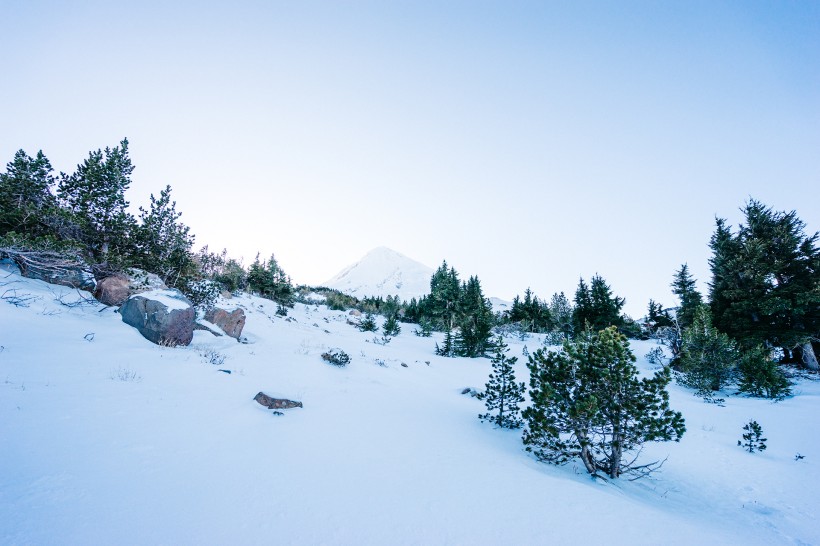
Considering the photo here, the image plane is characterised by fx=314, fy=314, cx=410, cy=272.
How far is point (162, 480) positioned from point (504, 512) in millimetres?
3699

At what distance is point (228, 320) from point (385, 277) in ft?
393

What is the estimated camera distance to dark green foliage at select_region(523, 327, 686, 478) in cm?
525

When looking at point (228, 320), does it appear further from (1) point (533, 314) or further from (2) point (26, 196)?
(1) point (533, 314)

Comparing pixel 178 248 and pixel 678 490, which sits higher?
pixel 178 248

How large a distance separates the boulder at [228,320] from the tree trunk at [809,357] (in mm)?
29280

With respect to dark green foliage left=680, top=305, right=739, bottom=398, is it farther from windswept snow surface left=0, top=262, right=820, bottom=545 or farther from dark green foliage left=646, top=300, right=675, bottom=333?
dark green foliage left=646, top=300, right=675, bottom=333

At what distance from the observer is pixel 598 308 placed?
102 ft

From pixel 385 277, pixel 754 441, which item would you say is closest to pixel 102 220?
pixel 754 441

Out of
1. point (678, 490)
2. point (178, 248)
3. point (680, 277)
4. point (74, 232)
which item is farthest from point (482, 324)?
point (680, 277)

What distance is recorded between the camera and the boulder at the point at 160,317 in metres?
8.84

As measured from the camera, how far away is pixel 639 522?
354cm

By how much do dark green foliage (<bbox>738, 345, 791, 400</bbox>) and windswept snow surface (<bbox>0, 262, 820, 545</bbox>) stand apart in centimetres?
577

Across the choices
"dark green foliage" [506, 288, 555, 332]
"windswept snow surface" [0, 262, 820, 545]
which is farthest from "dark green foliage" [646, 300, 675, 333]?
"windswept snow surface" [0, 262, 820, 545]

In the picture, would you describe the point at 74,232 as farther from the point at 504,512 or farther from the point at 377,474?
the point at 504,512
